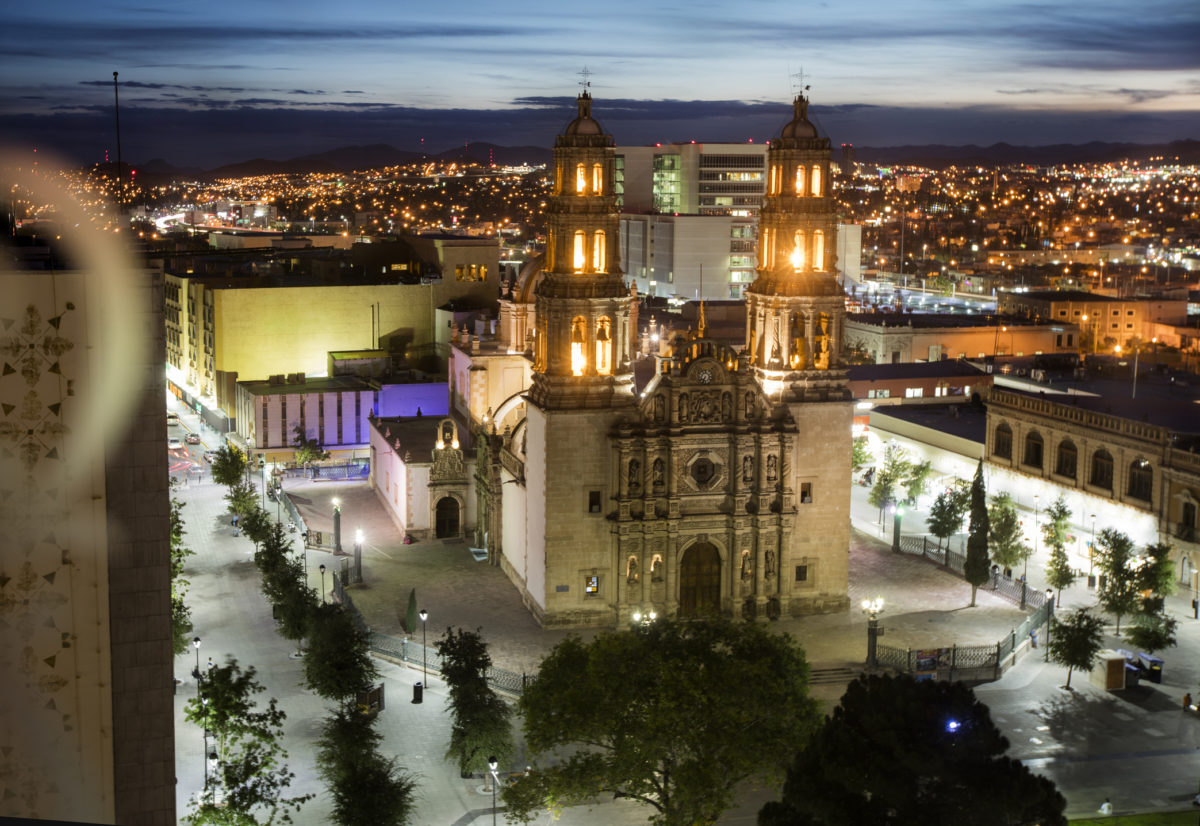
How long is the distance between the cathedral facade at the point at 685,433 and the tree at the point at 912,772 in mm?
22865

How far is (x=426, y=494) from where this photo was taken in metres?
64.8

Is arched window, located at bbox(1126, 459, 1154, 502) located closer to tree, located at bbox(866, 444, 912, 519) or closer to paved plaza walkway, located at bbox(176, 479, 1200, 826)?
paved plaza walkway, located at bbox(176, 479, 1200, 826)

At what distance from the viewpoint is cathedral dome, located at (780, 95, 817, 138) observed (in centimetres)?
5431

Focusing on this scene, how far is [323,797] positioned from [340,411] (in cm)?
4764

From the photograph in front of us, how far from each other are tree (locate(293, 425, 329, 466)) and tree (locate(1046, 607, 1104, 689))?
4669 cm

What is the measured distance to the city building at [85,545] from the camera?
24.8 meters

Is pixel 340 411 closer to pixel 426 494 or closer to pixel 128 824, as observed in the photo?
pixel 426 494

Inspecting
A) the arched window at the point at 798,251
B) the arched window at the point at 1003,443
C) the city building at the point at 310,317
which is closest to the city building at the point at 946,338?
the city building at the point at 310,317

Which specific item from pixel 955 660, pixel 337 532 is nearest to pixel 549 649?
pixel 955 660

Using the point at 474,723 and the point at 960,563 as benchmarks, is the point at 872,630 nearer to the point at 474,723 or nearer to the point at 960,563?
the point at 960,563

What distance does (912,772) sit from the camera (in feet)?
92.7

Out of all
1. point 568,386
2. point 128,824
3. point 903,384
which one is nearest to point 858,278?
point 903,384

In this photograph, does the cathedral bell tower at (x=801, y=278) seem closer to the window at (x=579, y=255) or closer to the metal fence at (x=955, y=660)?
the window at (x=579, y=255)

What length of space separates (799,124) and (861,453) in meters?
26.6
